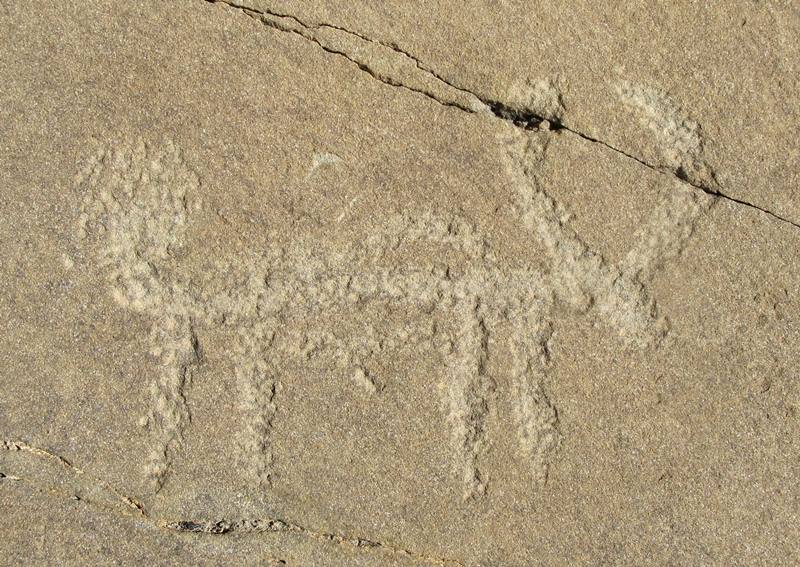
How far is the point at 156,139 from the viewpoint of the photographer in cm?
149

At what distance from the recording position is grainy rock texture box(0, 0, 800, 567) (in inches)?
57.8

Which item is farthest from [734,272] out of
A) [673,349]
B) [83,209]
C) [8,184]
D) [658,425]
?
[8,184]

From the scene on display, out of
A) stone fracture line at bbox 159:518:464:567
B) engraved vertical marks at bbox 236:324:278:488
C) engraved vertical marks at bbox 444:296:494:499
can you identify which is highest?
engraved vertical marks at bbox 444:296:494:499

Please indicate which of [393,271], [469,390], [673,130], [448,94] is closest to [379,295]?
[393,271]

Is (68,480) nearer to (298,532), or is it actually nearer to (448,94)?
(298,532)

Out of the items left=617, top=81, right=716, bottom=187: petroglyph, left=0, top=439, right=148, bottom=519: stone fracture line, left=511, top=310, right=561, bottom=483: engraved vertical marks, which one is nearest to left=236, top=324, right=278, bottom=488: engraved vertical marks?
left=0, top=439, right=148, bottom=519: stone fracture line

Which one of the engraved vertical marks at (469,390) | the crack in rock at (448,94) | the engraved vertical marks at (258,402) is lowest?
the engraved vertical marks at (258,402)

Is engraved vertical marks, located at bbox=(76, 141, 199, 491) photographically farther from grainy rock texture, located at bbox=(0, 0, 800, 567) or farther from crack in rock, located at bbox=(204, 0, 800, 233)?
crack in rock, located at bbox=(204, 0, 800, 233)

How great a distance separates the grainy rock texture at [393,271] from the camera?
1469mm

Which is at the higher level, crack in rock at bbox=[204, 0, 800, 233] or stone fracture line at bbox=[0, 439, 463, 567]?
crack in rock at bbox=[204, 0, 800, 233]

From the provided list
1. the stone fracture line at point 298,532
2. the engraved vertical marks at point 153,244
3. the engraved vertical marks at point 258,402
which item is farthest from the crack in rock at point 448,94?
the stone fracture line at point 298,532

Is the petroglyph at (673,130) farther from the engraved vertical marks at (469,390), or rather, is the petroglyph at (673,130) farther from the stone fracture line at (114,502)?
the stone fracture line at (114,502)

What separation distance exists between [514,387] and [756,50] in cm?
76

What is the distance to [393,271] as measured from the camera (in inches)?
58.5
